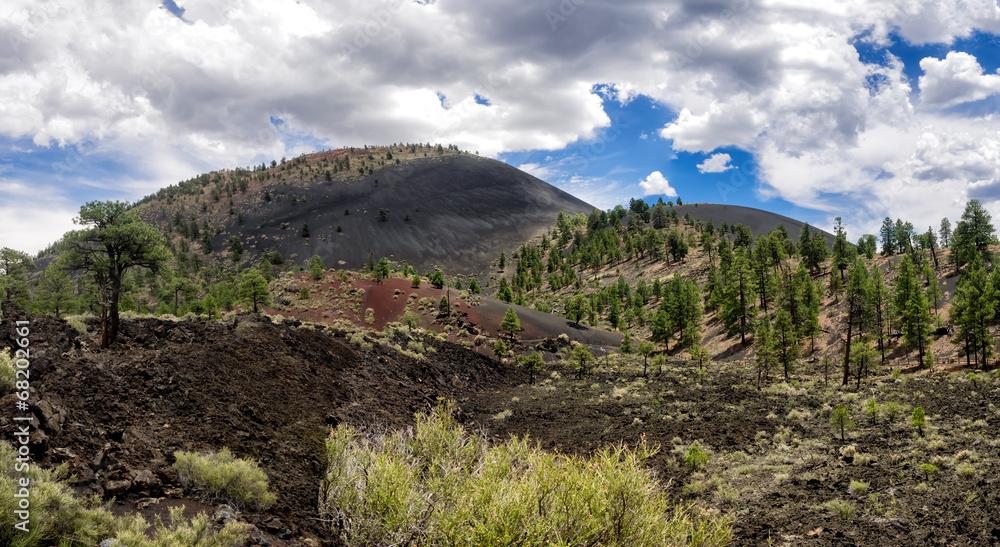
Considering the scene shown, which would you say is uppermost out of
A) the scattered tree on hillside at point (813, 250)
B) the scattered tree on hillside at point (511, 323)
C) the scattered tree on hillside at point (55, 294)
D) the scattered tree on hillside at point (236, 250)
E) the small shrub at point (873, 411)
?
the scattered tree on hillside at point (236, 250)

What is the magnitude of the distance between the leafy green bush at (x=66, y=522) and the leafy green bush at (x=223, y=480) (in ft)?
5.37

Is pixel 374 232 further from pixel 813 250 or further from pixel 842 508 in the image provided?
pixel 842 508

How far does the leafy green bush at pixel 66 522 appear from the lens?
615 centimetres

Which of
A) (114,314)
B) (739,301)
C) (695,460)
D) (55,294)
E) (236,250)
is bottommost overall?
(695,460)

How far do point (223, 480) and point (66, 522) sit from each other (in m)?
→ 3.19

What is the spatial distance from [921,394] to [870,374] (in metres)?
18.1

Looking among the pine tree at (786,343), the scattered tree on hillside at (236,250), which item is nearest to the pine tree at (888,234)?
the pine tree at (786,343)

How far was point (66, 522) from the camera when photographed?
674cm

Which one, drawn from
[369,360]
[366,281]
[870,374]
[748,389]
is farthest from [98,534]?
[366,281]

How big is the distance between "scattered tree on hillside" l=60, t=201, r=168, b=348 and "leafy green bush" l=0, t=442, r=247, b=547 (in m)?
13.2

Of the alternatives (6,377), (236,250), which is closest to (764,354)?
(6,377)

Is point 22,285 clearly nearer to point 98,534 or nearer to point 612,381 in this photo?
point 98,534

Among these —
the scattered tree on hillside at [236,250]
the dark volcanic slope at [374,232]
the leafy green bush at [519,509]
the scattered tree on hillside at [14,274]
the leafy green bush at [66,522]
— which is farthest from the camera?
the dark volcanic slope at [374,232]

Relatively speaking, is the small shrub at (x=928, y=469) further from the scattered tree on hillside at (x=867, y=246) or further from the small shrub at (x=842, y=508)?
the scattered tree on hillside at (x=867, y=246)
